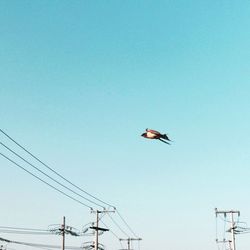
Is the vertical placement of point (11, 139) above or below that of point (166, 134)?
above

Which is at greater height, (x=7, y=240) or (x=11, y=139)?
(x=11, y=139)

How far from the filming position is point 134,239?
6531 centimetres

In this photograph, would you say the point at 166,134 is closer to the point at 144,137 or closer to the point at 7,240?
the point at 144,137

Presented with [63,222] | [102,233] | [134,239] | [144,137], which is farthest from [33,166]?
[134,239]

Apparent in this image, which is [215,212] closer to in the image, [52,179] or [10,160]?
[52,179]

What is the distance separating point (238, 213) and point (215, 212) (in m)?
2.42

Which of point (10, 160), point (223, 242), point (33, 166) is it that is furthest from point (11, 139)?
point (223, 242)

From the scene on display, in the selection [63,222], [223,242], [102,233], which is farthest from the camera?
[223,242]

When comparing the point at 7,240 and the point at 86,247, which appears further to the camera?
the point at 86,247

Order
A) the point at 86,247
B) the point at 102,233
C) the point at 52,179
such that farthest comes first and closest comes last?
1. the point at 86,247
2. the point at 102,233
3. the point at 52,179

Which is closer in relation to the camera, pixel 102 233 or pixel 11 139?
pixel 11 139

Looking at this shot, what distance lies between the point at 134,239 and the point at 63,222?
20.5 metres

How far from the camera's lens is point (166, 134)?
15.0 m

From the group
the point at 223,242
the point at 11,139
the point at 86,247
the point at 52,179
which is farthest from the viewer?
the point at 223,242
